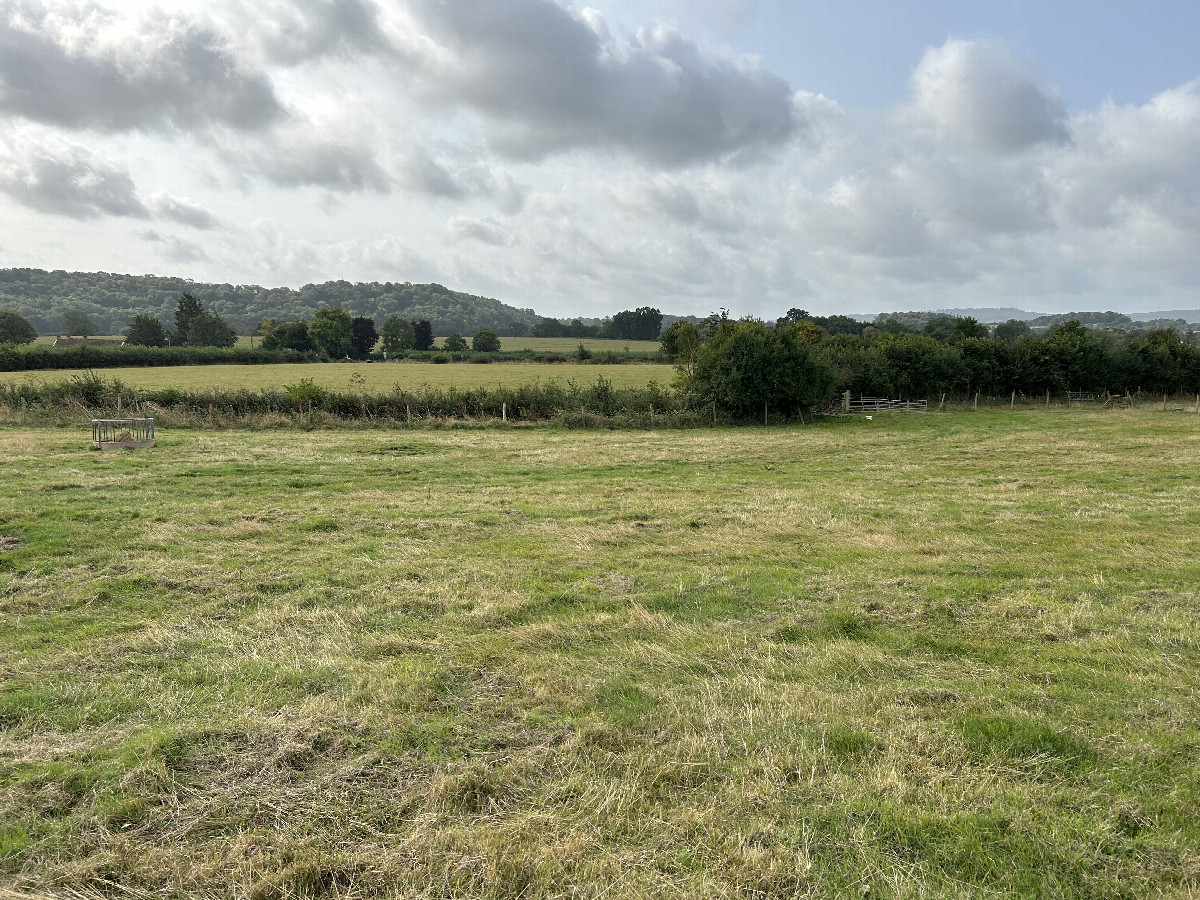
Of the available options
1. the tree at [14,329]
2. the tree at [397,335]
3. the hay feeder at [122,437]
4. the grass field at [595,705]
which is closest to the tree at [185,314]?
the tree at [14,329]

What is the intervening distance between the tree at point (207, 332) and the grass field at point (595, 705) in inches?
3553

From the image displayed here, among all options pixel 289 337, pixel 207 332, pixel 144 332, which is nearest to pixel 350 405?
pixel 289 337

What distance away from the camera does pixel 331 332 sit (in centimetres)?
9012

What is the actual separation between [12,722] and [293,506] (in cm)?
780

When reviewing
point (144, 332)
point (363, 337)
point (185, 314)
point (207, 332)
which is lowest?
point (144, 332)

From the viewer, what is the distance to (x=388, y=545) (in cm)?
933

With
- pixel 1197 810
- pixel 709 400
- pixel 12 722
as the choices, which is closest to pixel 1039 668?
pixel 1197 810

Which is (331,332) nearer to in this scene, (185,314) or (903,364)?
(185,314)

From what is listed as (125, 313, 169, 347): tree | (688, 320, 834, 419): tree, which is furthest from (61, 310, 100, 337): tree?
(688, 320, 834, 419): tree

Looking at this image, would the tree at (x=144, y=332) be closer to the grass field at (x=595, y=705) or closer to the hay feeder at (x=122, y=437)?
the hay feeder at (x=122, y=437)

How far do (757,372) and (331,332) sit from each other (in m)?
74.0

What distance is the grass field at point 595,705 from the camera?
10.3 feet

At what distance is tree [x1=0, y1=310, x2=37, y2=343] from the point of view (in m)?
79.9

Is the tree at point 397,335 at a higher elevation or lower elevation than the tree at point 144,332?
higher
